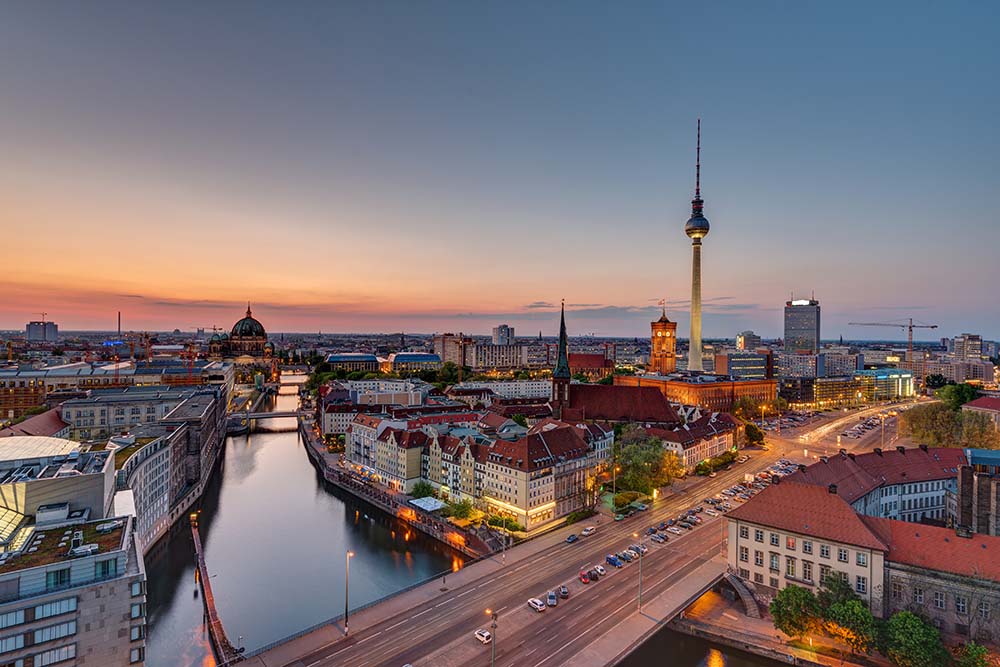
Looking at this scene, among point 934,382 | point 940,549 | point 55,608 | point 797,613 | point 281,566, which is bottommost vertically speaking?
point 281,566

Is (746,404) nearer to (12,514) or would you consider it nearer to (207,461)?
(207,461)

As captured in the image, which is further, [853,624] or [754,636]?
[754,636]

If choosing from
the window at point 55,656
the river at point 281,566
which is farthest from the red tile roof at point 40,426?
the window at point 55,656

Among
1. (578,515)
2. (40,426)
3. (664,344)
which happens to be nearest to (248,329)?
(40,426)

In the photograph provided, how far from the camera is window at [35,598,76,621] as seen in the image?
18.6 m

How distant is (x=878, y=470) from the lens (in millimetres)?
40594

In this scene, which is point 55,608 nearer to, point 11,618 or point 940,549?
point 11,618

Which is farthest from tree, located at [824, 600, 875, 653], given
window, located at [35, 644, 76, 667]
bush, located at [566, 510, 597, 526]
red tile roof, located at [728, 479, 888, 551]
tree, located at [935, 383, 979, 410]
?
tree, located at [935, 383, 979, 410]

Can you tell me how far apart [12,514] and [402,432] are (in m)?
31.9

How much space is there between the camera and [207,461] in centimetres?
6009

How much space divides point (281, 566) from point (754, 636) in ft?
109

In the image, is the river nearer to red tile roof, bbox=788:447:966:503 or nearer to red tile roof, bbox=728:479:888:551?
red tile roof, bbox=728:479:888:551

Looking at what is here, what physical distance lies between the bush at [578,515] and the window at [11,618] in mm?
33596

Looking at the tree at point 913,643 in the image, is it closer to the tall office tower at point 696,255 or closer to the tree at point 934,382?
the tall office tower at point 696,255
